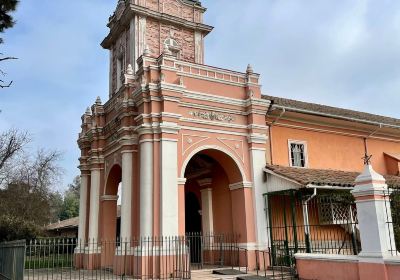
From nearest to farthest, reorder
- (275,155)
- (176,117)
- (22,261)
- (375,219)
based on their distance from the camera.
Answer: (375,219)
(22,261)
(176,117)
(275,155)

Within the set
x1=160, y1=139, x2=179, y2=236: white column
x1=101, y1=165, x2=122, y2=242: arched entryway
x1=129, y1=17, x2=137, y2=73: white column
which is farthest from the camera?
x1=129, y1=17, x2=137, y2=73: white column

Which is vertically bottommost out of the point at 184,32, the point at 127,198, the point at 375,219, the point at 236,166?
the point at 375,219

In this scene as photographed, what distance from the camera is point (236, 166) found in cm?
1473

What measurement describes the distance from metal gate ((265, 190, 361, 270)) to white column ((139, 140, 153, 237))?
167 inches

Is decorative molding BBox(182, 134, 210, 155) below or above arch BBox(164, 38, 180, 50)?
below

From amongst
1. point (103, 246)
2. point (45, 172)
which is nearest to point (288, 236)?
point (103, 246)

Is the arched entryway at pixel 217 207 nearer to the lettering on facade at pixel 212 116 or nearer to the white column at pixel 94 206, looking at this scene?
the lettering on facade at pixel 212 116

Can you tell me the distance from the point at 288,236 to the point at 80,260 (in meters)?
8.49

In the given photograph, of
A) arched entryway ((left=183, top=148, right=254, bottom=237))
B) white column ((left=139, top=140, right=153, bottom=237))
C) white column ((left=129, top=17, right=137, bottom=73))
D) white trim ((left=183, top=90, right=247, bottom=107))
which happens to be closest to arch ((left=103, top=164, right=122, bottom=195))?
arched entryway ((left=183, top=148, right=254, bottom=237))

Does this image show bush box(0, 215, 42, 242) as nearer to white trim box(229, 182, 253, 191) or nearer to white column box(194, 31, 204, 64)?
white column box(194, 31, 204, 64)

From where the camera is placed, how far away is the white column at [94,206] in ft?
55.0

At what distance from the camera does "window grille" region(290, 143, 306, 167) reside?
16703mm

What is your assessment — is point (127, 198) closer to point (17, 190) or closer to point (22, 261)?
point (22, 261)

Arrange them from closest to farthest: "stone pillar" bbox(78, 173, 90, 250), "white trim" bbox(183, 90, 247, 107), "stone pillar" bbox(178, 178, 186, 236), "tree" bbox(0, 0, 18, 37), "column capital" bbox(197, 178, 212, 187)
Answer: "tree" bbox(0, 0, 18, 37) → "stone pillar" bbox(178, 178, 186, 236) → "white trim" bbox(183, 90, 247, 107) → "column capital" bbox(197, 178, 212, 187) → "stone pillar" bbox(78, 173, 90, 250)
